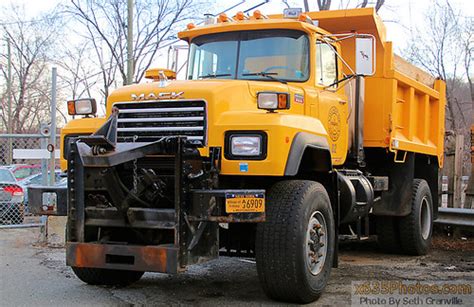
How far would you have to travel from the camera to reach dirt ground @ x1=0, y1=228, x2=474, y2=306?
6484 mm

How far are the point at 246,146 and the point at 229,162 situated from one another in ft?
0.70

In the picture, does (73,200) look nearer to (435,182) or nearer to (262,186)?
(262,186)

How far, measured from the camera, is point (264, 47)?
7367 millimetres

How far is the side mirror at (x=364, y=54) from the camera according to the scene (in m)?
7.07

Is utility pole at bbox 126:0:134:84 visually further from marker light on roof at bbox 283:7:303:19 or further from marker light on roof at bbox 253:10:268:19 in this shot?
marker light on roof at bbox 283:7:303:19

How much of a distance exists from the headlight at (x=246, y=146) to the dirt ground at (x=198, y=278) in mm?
1489

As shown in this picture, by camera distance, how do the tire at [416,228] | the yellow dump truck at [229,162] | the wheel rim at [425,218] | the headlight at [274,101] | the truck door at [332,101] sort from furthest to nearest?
the wheel rim at [425,218], the tire at [416,228], the truck door at [332,101], the headlight at [274,101], the yellow dump truck at [229,162]

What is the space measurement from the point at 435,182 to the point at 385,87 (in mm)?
2933

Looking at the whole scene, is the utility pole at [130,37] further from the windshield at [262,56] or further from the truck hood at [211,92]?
the truck hood at [211,92]

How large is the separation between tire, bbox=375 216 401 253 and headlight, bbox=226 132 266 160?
4.89m

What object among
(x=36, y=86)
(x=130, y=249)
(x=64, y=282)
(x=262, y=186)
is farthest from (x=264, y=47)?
(x=36, y=86)

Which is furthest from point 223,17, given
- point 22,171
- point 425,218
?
point 22,171

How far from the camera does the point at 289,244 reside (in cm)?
586

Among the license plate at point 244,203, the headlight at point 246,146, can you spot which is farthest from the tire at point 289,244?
the headlight at point 246,146
